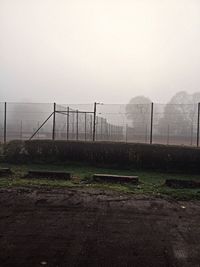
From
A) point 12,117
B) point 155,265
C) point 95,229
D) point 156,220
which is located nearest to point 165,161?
point 156,220

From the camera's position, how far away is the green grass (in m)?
8.32

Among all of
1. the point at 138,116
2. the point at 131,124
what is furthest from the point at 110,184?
the point at 131,124

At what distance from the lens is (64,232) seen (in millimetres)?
5254

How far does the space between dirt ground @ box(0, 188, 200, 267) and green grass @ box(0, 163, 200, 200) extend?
63cm

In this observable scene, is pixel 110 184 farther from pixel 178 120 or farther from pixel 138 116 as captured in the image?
pixel 178 120

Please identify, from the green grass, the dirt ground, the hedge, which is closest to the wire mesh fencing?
the hedge

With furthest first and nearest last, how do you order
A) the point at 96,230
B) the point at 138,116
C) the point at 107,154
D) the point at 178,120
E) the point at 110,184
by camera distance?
the point at 178,120 < the point at 138,116 < the point at 107,154 < the point at 110,184 < the point at 96,230

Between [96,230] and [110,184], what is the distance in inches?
160

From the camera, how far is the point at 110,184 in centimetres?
944

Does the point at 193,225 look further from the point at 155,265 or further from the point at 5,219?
the point at 5,219

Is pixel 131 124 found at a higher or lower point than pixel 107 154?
higher


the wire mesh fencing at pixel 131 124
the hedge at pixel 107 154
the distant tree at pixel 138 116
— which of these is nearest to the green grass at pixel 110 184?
the hedge at pixel 107 154

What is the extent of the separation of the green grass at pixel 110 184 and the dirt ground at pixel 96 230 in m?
0.63

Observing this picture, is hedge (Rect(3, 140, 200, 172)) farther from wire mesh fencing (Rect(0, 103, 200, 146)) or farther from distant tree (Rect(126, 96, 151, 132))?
distant tree (Rect(126, 96, 151, 132))
